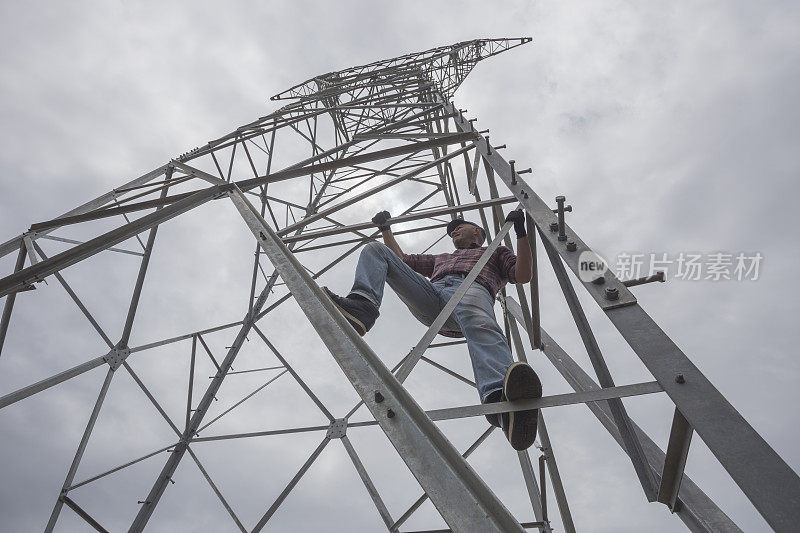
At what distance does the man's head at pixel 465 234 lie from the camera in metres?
5.16

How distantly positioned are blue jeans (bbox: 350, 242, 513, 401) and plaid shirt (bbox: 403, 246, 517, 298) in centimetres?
10

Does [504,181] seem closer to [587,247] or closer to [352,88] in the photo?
[587,247]

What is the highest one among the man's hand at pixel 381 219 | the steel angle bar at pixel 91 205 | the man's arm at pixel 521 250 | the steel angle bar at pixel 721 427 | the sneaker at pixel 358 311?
the steel angle bar at pixel 91 205

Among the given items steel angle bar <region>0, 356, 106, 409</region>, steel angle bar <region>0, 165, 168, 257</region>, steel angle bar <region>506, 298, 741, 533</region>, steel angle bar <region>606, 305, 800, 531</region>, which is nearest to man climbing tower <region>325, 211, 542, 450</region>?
steel angle bar <region>606, 305, 800, 531</region>

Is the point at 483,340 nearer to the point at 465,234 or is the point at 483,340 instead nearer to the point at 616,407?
the point at 616,407

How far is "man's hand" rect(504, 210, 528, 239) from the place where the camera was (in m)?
3.74

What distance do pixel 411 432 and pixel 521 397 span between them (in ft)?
4.11

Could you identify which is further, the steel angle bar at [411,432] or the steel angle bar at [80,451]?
the steel angle bar at [80,451]

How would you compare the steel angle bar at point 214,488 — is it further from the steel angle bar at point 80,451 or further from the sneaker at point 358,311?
the sneaker at point 358,311

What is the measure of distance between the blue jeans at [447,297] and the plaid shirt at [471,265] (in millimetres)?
103

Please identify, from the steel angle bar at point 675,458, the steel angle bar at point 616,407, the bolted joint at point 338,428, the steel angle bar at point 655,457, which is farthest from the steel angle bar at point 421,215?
the bolted joint at point 338,428

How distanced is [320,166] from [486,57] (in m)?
9.91

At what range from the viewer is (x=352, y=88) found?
978cm

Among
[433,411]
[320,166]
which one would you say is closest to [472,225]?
[320,166]
